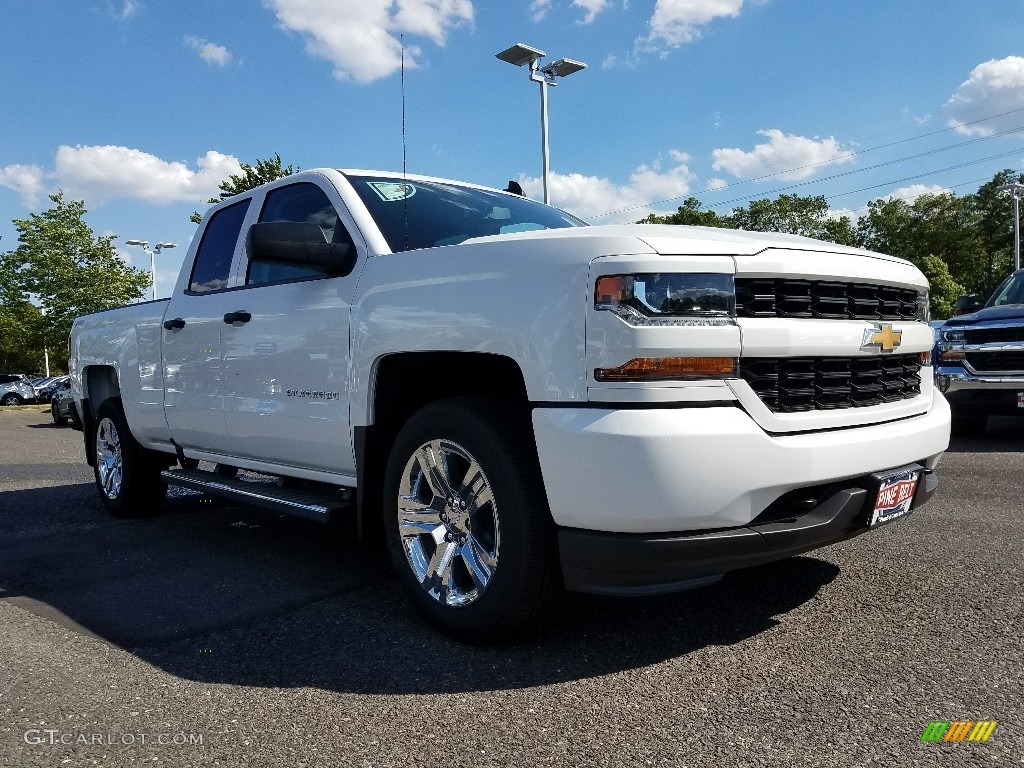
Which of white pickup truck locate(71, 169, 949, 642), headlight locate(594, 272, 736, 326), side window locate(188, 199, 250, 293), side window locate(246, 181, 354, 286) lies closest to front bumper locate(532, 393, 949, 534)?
white pickup truck locate(71, 169, 949, 642)

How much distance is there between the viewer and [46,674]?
288 centimetres

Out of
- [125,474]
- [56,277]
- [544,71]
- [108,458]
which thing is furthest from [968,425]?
[56,277]

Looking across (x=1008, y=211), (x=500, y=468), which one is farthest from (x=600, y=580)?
(x=1008, y=211)

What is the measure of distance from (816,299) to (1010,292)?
8.15 metres

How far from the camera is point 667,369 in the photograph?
2486mm

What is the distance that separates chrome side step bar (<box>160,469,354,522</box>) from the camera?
356cm

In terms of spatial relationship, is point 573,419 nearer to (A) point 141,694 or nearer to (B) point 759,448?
(B) point 759,448

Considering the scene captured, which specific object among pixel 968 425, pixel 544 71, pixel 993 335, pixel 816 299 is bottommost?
pixel 968 425

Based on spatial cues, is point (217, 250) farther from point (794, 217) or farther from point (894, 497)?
point (794, 217)

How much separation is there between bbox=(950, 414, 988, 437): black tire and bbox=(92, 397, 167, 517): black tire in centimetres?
808

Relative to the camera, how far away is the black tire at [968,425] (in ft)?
30.0

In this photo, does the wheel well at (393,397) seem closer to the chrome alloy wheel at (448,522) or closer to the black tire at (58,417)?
the chrome alloy wheel at (448,522)

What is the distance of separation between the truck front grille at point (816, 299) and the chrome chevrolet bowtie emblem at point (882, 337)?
0.17 feet

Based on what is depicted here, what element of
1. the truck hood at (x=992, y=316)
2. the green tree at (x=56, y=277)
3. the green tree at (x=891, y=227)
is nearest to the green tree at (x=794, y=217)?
the green tree at (x=891, y=227)
